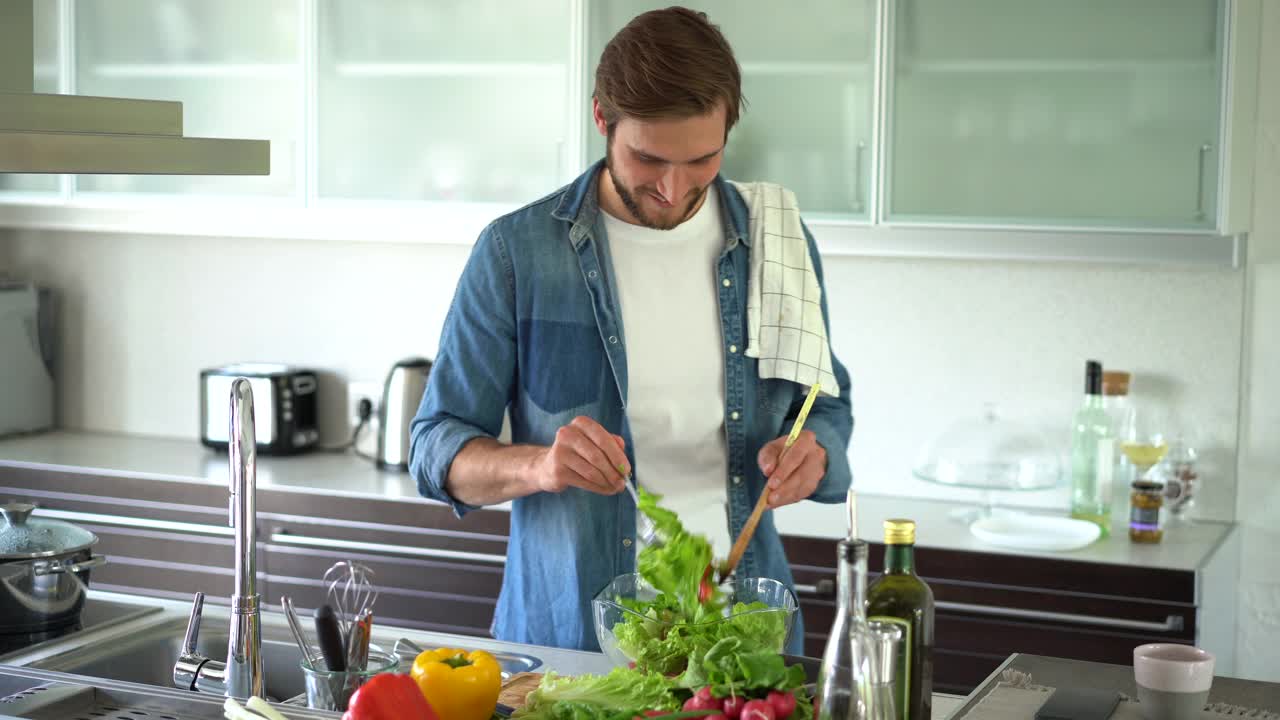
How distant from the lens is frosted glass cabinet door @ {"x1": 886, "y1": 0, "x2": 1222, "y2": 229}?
2.86m

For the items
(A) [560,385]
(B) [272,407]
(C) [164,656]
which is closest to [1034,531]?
(A) [560,385]

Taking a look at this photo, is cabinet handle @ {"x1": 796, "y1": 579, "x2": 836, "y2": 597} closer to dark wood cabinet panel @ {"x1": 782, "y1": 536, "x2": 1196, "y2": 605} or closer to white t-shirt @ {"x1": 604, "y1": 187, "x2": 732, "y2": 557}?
dark wood cabinet panel @ {"x1": 782, "y1": 536, "x2": 1196, "y2": 605}

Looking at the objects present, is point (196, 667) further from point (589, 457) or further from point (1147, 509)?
point (1147, 509)

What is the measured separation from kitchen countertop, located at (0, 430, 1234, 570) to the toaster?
0.04 meters

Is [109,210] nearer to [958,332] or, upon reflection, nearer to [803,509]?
[803,509]

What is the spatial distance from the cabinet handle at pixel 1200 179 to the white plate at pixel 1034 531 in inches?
26.9

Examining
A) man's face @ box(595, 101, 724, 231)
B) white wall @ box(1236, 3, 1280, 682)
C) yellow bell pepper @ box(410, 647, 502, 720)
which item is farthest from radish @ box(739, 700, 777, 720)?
white wall @ box(1236, 3, 1280, 682)

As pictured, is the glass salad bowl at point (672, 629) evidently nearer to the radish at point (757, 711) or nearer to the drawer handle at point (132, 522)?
the radish at point (757, 711)

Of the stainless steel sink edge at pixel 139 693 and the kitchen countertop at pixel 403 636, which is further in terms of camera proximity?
the kitchen countertop at pixel 403 636

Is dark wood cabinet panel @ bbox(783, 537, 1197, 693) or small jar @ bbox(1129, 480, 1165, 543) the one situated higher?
small jar @ bbox(1129, 480, 1165, 543)

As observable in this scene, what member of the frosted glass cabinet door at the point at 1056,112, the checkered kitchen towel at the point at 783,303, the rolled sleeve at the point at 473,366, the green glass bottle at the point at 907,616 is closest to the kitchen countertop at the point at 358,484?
the frosted glass cabinet door at the point at 1056,112

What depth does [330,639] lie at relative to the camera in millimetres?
1514

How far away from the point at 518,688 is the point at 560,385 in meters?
0.55

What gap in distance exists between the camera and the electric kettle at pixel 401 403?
140 inches
